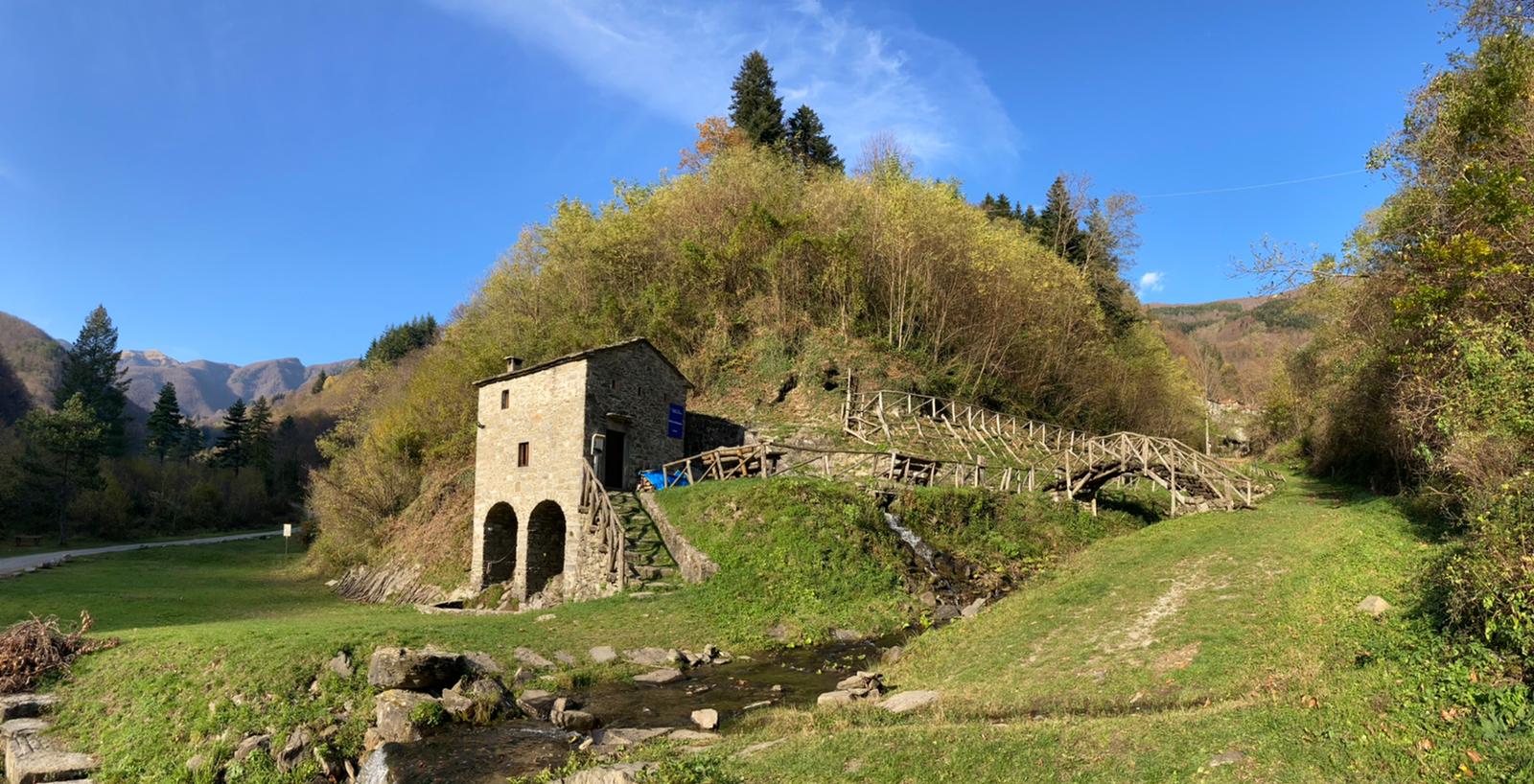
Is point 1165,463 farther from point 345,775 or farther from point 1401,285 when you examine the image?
point 345,775

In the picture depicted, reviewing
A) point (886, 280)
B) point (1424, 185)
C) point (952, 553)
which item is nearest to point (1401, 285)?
point (1424, 185)

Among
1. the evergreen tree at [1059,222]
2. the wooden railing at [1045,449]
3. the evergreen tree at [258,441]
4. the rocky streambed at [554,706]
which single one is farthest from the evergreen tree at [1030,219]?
the evergreen tree at [258,441]

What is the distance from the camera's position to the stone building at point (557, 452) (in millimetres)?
22469

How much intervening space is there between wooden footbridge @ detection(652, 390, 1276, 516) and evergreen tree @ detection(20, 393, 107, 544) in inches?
1826

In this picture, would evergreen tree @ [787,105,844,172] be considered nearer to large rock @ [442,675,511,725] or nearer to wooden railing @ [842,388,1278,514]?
wooden railing @ [842,388,1278,514]

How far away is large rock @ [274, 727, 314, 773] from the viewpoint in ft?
32.8

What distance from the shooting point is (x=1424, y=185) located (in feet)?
47.4

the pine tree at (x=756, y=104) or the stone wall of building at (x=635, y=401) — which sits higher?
the pine tree at (x=756, y=104)

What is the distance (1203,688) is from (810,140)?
1786 inches

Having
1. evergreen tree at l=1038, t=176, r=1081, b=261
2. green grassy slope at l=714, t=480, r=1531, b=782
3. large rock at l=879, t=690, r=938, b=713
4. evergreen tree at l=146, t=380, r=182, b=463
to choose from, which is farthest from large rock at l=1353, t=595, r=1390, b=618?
evergreen tree at l=146, t=380, r=182, b=463

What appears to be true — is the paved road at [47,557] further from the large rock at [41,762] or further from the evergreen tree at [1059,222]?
the evergreen tree at [1059,222]

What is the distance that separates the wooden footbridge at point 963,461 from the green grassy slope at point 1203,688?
833 cm

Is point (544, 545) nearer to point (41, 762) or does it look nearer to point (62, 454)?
point (41, 762)

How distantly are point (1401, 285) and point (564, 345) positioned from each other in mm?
29163
